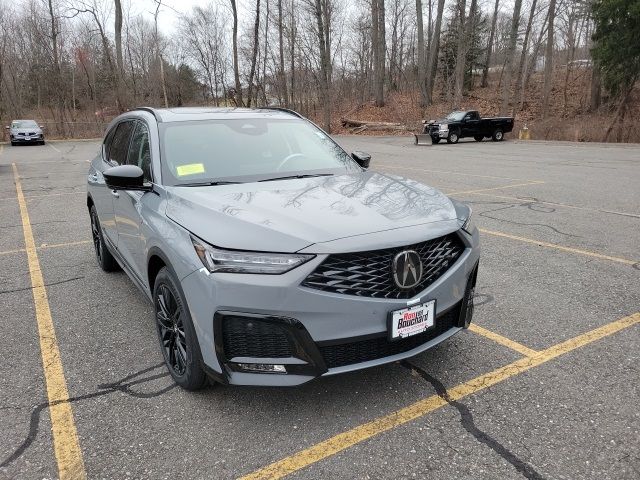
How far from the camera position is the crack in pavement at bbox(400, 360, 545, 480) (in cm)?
230

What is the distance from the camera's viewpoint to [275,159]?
12.7 feet

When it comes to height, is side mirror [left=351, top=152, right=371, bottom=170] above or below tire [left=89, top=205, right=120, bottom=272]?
above

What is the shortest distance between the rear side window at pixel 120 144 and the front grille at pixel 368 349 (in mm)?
2905

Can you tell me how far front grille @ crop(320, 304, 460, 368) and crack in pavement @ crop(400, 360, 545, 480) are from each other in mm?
385

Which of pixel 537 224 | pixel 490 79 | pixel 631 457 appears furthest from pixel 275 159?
pixel 490 79

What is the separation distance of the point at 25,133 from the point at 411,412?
33291 mm

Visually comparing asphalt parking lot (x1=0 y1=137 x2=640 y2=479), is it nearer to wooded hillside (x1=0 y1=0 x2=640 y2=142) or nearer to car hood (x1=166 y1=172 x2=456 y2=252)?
car hood (x1=166 y1=172 x2=456 y2=252)

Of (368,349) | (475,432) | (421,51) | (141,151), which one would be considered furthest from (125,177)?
(421,51)

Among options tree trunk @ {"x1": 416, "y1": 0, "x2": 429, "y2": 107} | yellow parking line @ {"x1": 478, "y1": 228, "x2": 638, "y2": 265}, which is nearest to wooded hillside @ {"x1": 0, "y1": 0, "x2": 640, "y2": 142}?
tree trunk @ {"x1": 416, "y1": 0, "x2": 429, "y2": 107}

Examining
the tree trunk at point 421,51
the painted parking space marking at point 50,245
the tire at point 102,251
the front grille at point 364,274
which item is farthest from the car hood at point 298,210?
the tree trunk at point 421,51

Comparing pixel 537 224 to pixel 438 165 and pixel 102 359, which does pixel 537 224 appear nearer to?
pixel 102 359

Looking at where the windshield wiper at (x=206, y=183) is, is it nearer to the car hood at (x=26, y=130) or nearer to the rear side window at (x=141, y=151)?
the rear side window at (x=141, y=151)

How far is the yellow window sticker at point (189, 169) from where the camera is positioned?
137 inches

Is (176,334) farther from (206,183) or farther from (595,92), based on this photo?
(595,92)
